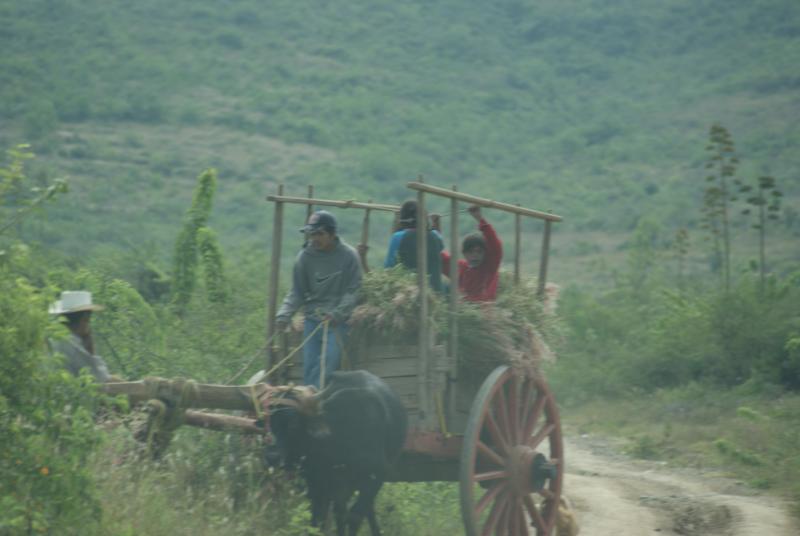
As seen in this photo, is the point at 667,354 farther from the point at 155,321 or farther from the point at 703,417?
the point at 155,321

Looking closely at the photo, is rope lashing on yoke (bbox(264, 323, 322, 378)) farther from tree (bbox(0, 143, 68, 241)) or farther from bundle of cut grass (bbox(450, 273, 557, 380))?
tree (bbox(0, 143, 68, 241))

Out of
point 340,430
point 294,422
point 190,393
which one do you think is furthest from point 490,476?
point 190,393

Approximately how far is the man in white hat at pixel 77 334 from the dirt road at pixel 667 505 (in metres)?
4.24

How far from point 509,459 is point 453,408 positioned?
632 millimetres

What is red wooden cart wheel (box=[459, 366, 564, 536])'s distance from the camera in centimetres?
660

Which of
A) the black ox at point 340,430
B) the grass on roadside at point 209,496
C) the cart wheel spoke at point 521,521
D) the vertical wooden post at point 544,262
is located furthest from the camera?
the vertical wooden post at point 544,262

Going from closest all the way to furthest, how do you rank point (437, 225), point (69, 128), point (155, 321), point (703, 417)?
point (437, 225) < point (155, 321) < point (703, 417) < point (69, 128)

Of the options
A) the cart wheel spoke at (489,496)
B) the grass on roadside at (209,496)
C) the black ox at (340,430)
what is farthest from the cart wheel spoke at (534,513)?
the black ox at (340,430)

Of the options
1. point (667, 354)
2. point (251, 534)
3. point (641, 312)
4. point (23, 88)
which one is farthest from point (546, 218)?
point (23, 88)

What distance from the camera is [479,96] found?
2328 inches

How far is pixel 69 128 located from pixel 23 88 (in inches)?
175

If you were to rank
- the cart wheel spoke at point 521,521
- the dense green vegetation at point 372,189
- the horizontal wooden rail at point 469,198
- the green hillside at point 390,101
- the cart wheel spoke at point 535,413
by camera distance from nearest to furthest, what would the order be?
1. the dense green vegetation at point 372,189
2. the horizontal wooden rail at point 469,198
3. the cart wheel spoke at point 521,521
4. the cart wheel spoke at point 535,413
5. the green hillside at point 390,101

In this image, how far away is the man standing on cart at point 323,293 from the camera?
23.0 ft

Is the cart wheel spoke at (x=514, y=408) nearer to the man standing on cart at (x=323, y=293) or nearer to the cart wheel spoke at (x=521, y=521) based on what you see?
the cart wheel spoke at (x=521, y=521)
